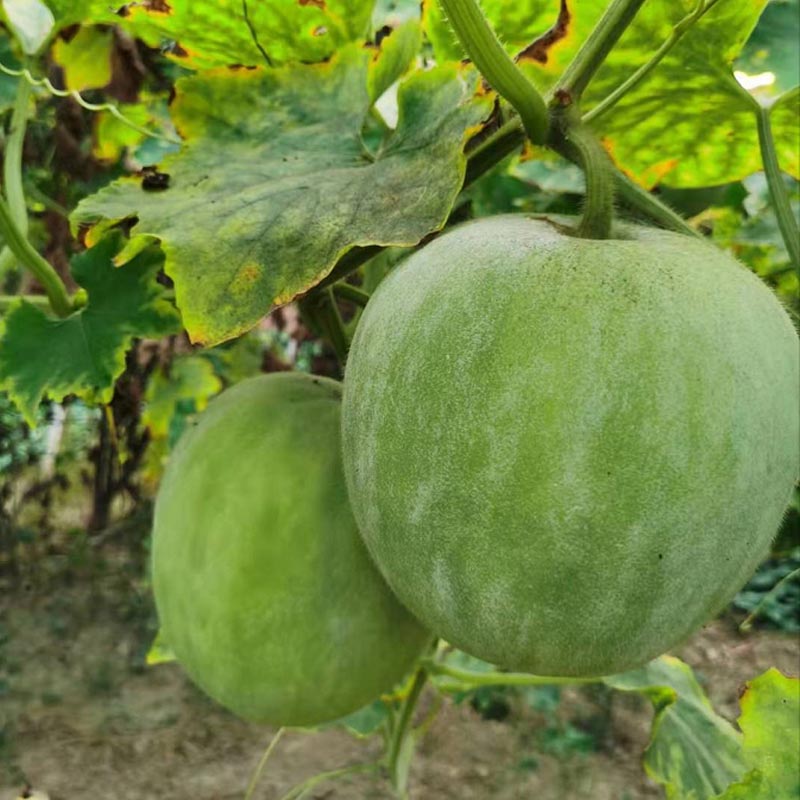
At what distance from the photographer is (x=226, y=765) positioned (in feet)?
8.61

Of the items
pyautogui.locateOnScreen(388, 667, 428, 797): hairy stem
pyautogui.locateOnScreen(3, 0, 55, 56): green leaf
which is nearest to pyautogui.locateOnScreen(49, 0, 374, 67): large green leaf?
pyautogui.locateOnScreen(3, 0, 55, 56): green leaf

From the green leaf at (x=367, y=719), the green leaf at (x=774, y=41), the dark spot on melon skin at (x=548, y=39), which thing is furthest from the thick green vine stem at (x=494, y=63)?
the green leaf at (x=367, y=719)

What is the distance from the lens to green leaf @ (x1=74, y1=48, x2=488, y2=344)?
649mm

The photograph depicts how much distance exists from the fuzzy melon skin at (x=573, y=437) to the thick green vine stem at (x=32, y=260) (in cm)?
43

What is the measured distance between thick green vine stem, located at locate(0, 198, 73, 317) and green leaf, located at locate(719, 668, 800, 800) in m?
0.74

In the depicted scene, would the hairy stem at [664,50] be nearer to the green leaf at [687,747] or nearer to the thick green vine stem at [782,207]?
the thick green vine stem at [782,207]

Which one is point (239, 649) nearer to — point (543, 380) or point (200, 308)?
point (200, 308)

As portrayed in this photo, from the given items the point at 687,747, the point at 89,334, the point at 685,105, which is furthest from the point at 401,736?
the point at 685,105

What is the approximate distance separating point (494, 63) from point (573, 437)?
0.80 feet

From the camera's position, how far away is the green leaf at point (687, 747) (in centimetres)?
125

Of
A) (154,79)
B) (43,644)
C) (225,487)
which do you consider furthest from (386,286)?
(43,644)

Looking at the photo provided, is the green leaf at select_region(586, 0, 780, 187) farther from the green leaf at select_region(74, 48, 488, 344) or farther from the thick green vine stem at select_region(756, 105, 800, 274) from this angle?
the green leaf at select_region(74, 48, 488, 344)

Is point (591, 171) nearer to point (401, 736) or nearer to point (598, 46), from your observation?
point (598, 46)

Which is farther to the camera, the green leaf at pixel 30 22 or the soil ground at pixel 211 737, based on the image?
the soil ground at pixel 211 737
